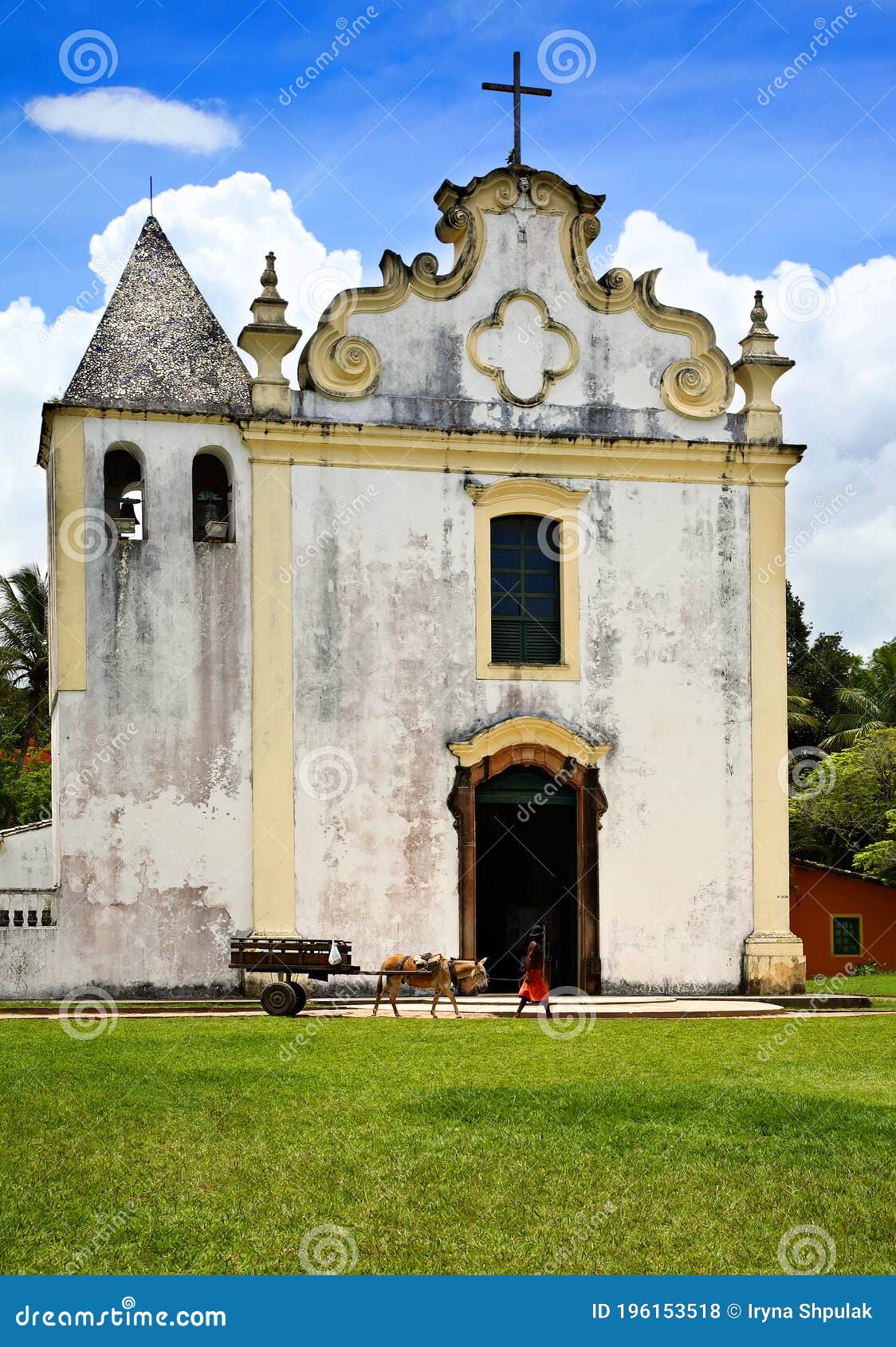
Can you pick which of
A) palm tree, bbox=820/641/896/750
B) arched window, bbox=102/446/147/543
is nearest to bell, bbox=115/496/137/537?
arched window, bbox=102/446/147/543

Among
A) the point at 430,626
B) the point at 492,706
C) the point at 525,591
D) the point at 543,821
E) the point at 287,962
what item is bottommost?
the point at 287,962

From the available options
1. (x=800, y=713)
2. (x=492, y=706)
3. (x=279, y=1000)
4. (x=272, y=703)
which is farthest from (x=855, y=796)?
(x=279, y=1000)

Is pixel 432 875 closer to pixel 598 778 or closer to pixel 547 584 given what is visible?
pixel 598 778

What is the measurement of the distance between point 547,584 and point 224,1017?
25.6 feet

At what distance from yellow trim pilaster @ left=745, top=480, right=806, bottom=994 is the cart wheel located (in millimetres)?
7072

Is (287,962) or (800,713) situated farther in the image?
(800,713)

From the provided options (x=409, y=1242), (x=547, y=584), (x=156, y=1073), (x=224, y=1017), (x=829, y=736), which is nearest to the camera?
(x=409, y=1242)

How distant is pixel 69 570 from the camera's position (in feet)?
66.8

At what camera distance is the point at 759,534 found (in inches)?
886

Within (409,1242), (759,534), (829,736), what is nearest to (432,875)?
(759,534)

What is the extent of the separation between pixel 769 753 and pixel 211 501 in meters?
8.07

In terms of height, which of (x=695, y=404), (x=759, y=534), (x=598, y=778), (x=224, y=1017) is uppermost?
(x=695, y=404)

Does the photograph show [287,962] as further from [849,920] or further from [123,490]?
[849,920]

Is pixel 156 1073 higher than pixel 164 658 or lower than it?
lower
